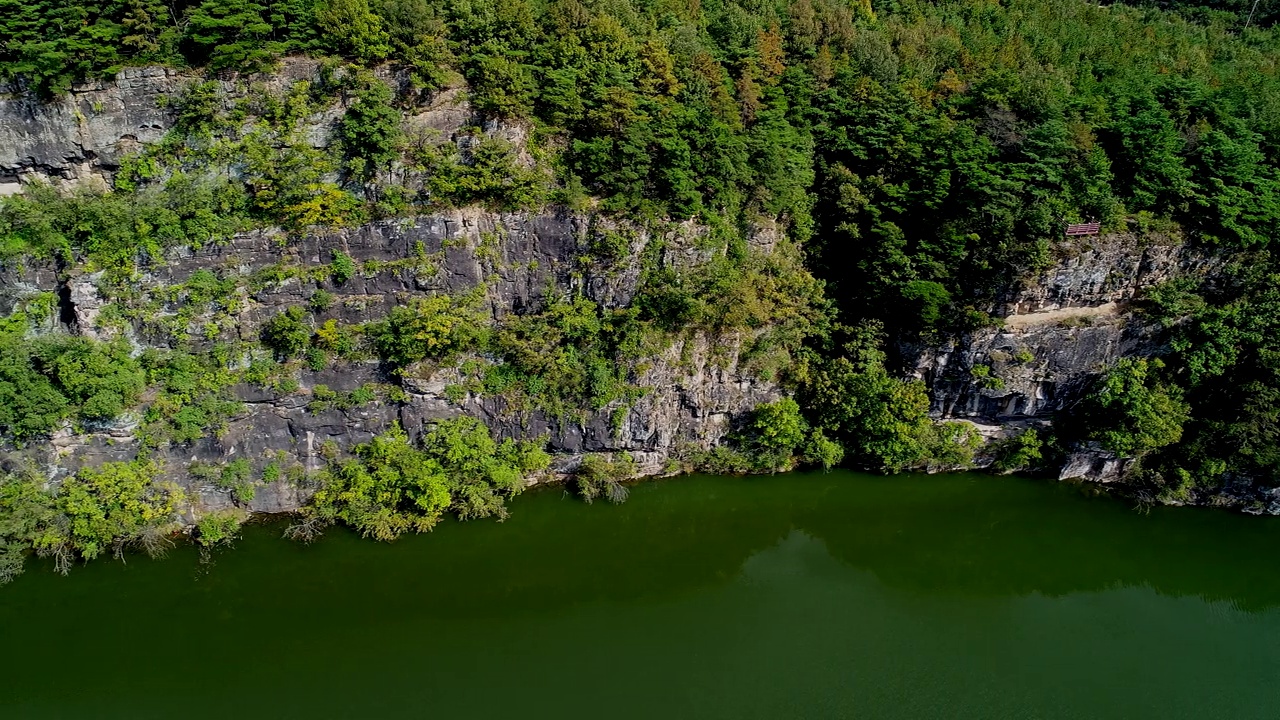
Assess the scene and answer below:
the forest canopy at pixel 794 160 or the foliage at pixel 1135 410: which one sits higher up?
the forest canopy at pixel 794 160

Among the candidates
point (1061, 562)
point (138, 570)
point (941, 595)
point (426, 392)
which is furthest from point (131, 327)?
point (1061, 562)

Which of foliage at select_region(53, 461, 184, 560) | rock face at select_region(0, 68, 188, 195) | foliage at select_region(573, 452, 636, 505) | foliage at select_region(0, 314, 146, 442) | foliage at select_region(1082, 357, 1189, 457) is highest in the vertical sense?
rock face at select_region(0, 68, 188, 195)

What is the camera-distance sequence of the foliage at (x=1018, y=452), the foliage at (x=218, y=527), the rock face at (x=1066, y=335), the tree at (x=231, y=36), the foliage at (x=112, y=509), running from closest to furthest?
the foliage at (x=112, y=509) < the foliage at (x=218, y=527) < the tree at (x=231, y=36) < the rock face at (x=1066, y=335) < the foliage at (x=1018, y=452)

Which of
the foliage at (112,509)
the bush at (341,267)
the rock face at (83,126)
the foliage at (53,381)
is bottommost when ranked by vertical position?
the foliage at (112,509)

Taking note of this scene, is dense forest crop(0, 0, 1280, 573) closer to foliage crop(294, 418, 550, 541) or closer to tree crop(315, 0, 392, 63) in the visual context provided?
tree crop(315, 0, 392, 63)

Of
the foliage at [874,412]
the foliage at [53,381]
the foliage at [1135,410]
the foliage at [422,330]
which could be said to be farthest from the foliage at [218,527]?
the foliage at [1135,410]

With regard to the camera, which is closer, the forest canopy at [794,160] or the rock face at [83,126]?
the rock face at [83,126]

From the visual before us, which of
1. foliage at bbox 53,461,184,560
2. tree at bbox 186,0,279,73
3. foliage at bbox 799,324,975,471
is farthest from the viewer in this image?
foliage at bbox 799,324,975,471

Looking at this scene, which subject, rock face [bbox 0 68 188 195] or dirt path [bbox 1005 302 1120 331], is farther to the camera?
dirt path [bbox 1005 302 1120 331]

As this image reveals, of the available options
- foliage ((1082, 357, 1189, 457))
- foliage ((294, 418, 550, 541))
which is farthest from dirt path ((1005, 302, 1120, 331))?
foliage ((294, 418, 550, 541))

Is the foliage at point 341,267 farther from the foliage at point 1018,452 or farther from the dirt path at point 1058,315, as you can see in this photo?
the foliage at point 1018,452
